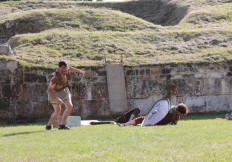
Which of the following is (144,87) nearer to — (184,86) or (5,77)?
(184,86)

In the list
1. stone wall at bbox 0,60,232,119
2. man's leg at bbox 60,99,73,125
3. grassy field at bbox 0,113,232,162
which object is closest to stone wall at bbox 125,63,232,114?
stone wall at bbox 0,60,232,119

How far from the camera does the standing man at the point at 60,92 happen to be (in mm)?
11344

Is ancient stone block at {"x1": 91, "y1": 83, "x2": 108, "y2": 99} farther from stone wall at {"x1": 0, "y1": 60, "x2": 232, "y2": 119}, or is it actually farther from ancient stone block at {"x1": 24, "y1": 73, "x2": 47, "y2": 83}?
ancient stone block at {"x1": 24, "y1": 73, "x2": 47, "y2": 83}

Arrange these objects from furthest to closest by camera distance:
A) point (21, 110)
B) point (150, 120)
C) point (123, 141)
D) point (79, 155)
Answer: point (21, 110)
point (150, 120)
point (123, 141)
point (79, 155)

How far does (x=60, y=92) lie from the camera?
38.2 feet

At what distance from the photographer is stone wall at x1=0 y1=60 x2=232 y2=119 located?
16578 millimetres

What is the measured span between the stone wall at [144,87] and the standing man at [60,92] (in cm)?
505

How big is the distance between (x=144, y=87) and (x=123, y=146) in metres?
9.42

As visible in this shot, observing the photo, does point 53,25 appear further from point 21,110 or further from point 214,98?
point 214,98

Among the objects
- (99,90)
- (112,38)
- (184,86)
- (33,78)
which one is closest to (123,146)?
(99,90)

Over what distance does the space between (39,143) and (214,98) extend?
989 cm

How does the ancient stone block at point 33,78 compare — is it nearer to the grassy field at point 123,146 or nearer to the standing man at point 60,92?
the standing man at point 60,92

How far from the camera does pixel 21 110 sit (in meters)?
16.3

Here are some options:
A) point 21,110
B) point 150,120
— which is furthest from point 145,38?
point 150,120
